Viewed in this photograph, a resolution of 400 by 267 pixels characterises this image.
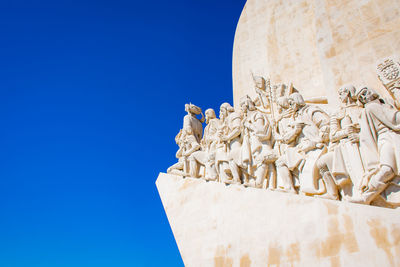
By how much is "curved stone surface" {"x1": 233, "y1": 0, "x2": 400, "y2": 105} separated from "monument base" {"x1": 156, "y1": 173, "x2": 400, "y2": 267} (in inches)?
105

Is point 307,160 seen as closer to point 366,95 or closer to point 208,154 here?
point 366,95

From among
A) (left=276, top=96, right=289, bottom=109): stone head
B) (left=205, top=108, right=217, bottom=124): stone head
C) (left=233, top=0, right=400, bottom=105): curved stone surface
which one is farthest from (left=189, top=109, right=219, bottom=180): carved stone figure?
(left=233, top=0, right=400, bottom=105): curved stone surface

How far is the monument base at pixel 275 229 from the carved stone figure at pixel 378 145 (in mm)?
570

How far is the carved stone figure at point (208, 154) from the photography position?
6863mm

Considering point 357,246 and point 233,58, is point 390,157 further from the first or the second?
point 233,58

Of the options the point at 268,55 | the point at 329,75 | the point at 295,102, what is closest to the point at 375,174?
the point at 295,102

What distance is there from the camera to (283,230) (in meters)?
4.25

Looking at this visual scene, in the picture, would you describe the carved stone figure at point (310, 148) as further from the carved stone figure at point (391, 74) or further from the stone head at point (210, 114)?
the stone head at point (210, 114)

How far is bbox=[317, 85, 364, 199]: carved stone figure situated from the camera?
448 cm

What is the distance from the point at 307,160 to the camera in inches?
198

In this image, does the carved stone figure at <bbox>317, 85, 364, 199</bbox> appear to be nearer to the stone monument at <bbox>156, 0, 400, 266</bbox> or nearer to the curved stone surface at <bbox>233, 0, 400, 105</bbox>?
the stone monument at <bbox>156, 0, 400, 266</bbox>

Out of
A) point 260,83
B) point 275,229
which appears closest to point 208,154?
point 260,83

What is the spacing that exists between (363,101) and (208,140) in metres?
3.65

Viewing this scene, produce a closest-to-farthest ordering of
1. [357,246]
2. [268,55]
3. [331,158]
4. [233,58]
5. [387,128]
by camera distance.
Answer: [357,246]
[387,128]
[331,158]
[268,55]
[233,58]
